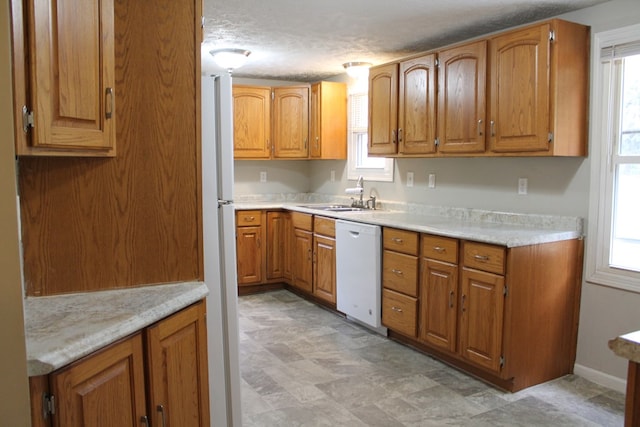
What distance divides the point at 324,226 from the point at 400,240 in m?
1.14

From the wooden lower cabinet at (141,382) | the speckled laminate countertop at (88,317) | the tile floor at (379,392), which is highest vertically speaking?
the speckled laminate countertop at (88,317)

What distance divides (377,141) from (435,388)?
7.02 ft

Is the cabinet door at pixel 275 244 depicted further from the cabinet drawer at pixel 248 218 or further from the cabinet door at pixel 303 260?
the cabinet door at pixel 303 260

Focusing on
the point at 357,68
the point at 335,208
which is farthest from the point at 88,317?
the point at 357,68

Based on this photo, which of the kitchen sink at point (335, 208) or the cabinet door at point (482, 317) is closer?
the cabinet door at point (482, 317)

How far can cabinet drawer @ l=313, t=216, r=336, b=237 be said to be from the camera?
4710 millimetres

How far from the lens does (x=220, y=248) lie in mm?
2361

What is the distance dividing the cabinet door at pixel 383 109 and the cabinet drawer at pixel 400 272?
93cm

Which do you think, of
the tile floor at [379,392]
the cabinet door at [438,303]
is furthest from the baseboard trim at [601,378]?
the cabinet door at [438,303]

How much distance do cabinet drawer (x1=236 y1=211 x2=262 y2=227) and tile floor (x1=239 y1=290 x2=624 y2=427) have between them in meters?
1.53

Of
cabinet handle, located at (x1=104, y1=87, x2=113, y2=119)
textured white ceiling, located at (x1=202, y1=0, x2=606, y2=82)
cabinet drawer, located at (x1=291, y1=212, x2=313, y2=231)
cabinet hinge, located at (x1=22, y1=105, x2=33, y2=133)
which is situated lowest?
cabinet drawer, located at (x1=291, y1=212, x2=313, y2=231)

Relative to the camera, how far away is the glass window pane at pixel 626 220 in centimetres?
309

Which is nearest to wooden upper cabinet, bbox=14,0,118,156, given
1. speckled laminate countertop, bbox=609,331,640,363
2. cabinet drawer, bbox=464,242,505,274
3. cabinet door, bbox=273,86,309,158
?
speckled laminate countertop, bbox=609,331,640,363

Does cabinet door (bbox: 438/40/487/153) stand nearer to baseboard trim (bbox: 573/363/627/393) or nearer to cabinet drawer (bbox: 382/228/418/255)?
cabinet drawer (bbox: 382/228/418/255)
